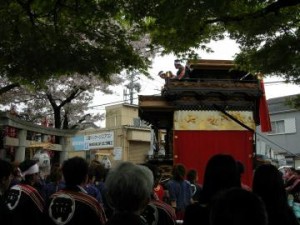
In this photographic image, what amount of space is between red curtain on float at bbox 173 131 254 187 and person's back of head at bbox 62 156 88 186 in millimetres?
9621

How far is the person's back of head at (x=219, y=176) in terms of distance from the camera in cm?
313

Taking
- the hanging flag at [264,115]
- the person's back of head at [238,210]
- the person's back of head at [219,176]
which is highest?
the hanging flag at [264,115]

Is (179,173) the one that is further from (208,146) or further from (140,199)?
(208,146)

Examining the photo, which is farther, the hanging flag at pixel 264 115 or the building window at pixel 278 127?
the building window at pixel 278 127

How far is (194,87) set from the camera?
43.9 ft

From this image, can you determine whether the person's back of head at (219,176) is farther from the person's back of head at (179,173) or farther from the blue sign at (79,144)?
the blue sign at (79,144)

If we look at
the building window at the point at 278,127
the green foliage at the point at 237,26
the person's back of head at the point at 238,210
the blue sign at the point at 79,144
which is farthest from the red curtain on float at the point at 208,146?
the building window at the point at 278,127

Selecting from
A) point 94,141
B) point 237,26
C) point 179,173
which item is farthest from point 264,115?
point 94,141

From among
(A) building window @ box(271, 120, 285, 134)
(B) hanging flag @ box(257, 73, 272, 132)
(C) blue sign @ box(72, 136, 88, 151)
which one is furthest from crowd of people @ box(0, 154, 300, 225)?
(A) building window @ box(271, 120, 285, 134)

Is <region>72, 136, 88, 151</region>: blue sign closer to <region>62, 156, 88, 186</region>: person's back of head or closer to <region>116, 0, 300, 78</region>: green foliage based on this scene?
<region>116, 0, 300, 78</region>: green foliage

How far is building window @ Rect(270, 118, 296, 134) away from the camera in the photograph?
122ft

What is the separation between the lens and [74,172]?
3.75 meters

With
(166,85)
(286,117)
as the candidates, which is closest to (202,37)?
(166,85)

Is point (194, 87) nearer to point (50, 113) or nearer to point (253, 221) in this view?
point (253, 221)
